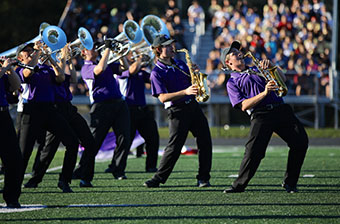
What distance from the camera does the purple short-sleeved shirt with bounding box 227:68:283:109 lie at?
766 cm

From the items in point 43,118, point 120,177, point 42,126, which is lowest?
point 120,177

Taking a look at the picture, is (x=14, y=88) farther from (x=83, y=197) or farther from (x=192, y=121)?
(x=192, y=121)

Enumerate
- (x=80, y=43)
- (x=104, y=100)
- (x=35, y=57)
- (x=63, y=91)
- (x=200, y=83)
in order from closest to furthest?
1. (x=35, y=57)
2. (x=200, y=83)
3. (x=63, y=91)
4. (x=80, y=43)
5. (x=104, y=100)

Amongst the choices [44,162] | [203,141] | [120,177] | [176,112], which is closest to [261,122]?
[203,141]

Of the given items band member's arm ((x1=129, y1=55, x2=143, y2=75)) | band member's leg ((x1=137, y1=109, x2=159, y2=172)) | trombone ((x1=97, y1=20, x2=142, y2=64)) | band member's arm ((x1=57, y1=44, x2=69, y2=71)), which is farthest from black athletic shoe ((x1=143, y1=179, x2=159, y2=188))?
band member's arm ((x1=129, y1=55, x2=143, y2=75))

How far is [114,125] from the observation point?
974 cm

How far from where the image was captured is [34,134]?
322 inches

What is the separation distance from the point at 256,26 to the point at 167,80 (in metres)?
16.1

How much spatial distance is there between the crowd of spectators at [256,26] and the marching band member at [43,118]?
44.6 ft

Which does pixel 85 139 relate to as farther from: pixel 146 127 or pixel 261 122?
pixel 146 127

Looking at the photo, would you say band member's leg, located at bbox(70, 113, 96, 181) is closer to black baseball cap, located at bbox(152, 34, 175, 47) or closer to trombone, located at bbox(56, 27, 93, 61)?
trombone, located at bbox(56, 27, 93, 61)

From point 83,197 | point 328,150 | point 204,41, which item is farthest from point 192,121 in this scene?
point 204,41

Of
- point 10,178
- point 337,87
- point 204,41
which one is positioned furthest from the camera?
point 204,41

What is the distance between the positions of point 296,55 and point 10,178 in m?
17.3
